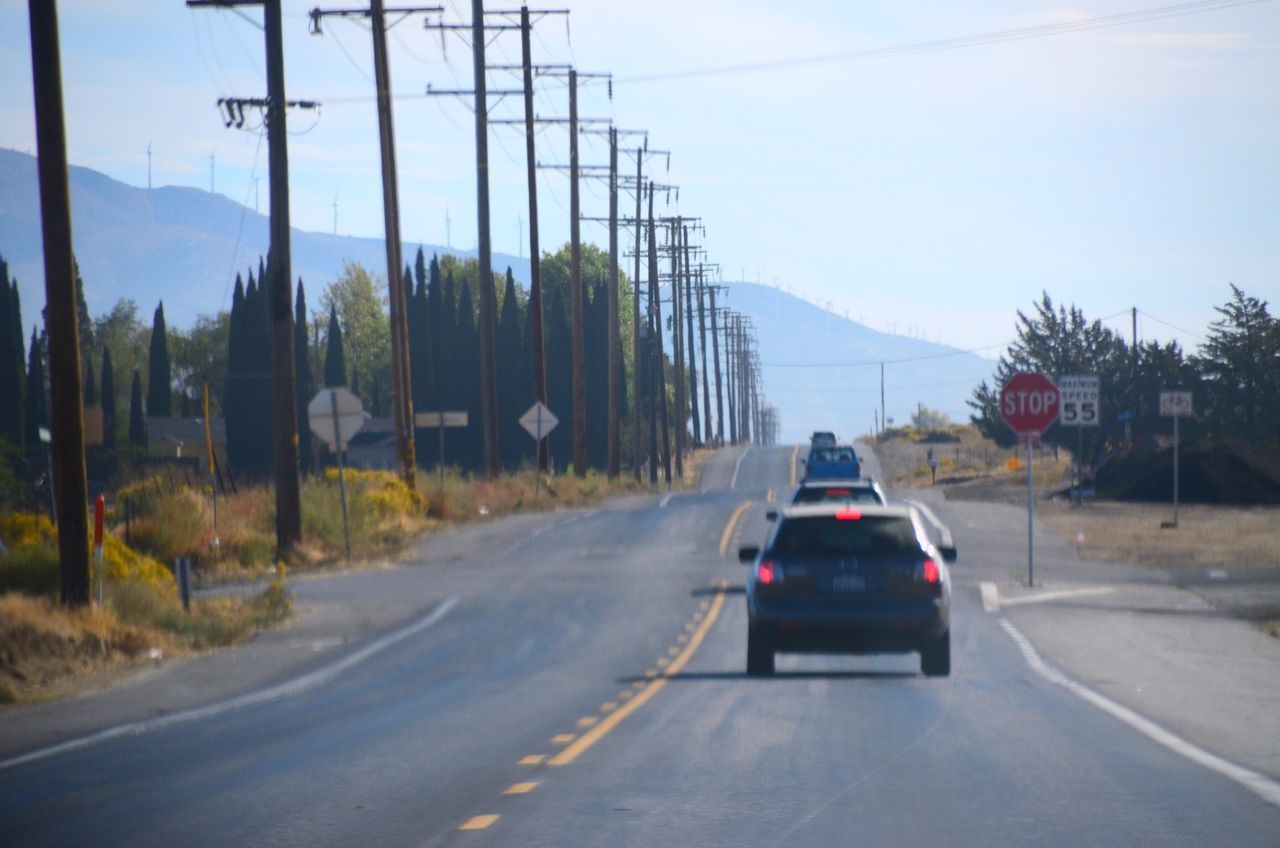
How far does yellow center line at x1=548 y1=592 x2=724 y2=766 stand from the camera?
11.4 m

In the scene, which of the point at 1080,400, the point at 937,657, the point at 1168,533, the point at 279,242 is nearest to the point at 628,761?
the point at 937,657

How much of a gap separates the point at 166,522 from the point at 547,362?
250ft

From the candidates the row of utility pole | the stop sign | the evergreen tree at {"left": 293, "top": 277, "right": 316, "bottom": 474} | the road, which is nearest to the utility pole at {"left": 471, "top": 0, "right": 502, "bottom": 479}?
the row of utility pole

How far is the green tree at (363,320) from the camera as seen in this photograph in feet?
447

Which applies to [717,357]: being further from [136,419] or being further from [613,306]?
[613,306]

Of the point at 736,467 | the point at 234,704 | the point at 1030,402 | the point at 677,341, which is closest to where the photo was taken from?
the point at 234,704

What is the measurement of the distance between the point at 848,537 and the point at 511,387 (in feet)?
293

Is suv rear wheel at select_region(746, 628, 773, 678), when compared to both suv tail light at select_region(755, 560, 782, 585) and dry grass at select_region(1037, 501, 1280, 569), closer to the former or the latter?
suv tail light at select_region(755, 560, 782, 585)

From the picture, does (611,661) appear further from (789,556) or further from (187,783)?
(187,783)

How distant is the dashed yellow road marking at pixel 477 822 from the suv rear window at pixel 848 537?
7043 mm

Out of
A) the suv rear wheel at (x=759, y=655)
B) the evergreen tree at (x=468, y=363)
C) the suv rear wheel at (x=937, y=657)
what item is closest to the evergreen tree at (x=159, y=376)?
the evergreen tree at (x=468, y=363)

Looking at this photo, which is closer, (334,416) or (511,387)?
(334,416)

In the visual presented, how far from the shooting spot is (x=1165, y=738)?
11938mm

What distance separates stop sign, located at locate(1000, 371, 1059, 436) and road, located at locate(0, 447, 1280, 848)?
8.01 meters
